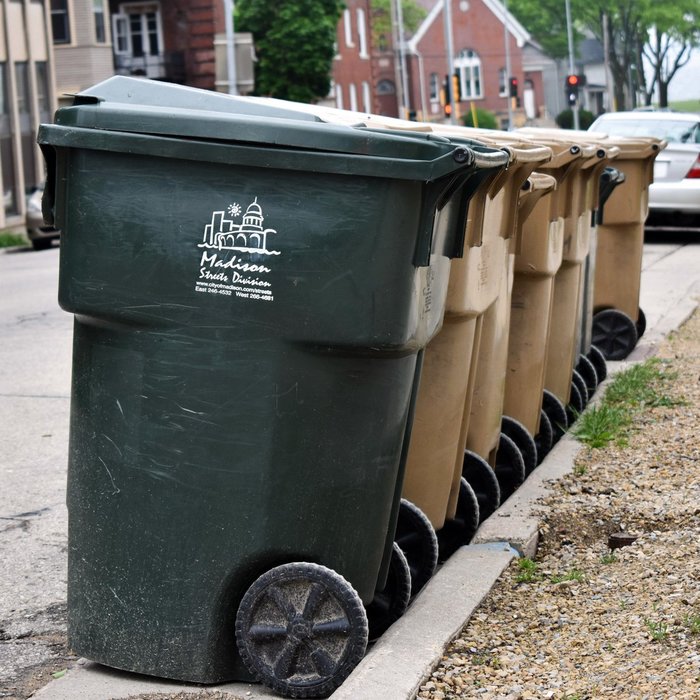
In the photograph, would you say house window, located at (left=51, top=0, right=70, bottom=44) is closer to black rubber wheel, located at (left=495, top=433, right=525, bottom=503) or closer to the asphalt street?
the asphalt street

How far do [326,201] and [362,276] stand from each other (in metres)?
0.21

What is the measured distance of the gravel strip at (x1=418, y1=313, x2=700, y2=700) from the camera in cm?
362

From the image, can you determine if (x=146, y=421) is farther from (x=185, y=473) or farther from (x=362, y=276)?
(x=362, y=276)

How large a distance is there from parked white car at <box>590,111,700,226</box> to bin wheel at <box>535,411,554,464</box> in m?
12.0

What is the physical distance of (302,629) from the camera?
3.61m

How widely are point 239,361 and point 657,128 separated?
53.4 ft

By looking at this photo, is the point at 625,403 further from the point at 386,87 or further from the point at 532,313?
the point at 386,87

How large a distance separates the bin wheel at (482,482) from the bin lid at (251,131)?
178cm

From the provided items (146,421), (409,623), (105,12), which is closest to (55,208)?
(146,421)

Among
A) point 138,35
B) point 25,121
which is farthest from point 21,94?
point 138,35

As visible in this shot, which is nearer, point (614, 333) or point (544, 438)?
point (544, 438)

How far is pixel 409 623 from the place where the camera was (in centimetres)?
396

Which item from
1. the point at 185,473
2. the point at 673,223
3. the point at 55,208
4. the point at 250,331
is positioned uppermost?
the point at 55,208

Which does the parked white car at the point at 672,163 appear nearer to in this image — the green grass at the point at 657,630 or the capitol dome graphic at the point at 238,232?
the green grass at the point at 657,630
